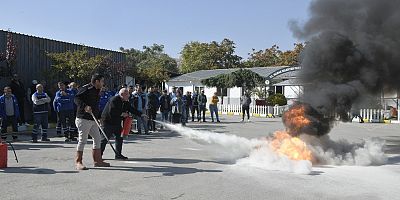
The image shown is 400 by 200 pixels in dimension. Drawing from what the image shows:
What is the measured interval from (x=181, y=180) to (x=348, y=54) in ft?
17.0

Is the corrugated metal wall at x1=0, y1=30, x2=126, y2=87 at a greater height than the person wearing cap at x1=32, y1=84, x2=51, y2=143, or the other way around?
the corrugated metal wall at x1=0, y1=30, x2=126, y2=87

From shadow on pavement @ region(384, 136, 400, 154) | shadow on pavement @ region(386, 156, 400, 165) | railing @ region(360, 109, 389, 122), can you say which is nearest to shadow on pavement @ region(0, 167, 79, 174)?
shadow on pavement @ region(386, 156, 400, 165)

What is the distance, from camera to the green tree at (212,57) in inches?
2451

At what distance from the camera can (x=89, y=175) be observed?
304 inches

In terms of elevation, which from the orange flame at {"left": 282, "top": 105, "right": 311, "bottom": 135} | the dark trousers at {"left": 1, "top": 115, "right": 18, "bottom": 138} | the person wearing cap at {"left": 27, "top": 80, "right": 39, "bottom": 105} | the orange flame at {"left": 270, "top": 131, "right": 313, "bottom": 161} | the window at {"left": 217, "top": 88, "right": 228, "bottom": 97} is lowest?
the orange flame at {"left": 270, "top": 131, "right": 313, "bottom": 161}

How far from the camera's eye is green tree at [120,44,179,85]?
97.2 ft

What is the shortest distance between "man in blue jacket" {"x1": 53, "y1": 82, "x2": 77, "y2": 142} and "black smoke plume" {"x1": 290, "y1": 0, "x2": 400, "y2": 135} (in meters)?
6.98

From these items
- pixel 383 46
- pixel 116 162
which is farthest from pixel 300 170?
pixel 383 46

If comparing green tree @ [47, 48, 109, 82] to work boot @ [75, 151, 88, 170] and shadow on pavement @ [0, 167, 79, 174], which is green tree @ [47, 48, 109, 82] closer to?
shadow on pavement @ [0, 167, 79, 174]

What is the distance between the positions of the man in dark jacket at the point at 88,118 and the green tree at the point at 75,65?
11.2 metres

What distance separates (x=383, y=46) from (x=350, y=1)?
140cm

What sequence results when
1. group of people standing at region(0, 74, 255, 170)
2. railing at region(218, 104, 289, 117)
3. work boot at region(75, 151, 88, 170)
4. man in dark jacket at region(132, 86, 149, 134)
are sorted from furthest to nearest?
1. railing at region(218, 104, 289, 117)
2. man in dark jacket at region(132, 86, 149, 134)
3. group of people standing at region(0, 74, 255, 170)
4. work boot at region(75, 151, 88, 170)

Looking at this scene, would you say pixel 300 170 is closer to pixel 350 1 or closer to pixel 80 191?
pixel 80 191

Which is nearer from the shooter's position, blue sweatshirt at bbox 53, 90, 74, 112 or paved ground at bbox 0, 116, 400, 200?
paved ground at bbox 0, 116, 400, 200
